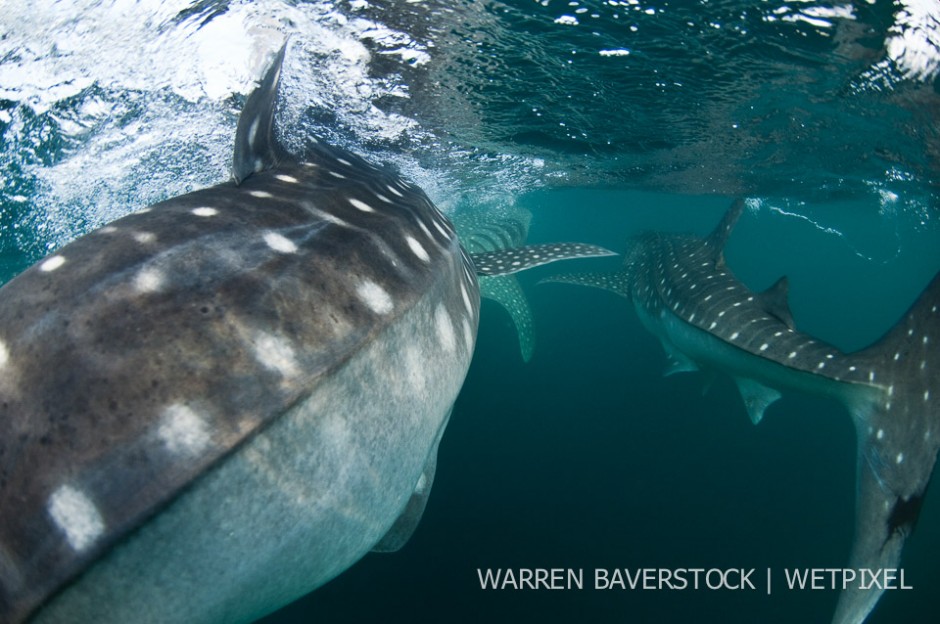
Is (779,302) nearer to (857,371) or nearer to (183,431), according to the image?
(857,371)

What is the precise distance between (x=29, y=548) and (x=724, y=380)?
16.1 m

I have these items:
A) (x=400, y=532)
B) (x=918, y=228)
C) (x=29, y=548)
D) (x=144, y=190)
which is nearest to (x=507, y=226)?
(x=144, y=190)

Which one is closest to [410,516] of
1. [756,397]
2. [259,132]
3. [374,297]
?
[374,297]

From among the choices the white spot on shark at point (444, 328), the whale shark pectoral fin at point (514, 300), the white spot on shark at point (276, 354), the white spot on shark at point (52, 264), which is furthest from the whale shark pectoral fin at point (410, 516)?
the whale shark pectoral fin at point (514, 300)

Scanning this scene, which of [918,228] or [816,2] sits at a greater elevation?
[816,2]

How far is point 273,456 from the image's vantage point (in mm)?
1306

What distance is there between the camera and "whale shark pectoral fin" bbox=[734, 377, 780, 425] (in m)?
5.71

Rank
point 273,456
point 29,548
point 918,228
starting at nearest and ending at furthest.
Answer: point 29,548, point 273,456, point 918,228

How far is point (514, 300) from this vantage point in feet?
36.8

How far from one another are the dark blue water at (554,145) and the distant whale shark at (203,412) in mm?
4807

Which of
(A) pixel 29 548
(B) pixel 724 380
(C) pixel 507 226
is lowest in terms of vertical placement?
(B) pixel 724 380

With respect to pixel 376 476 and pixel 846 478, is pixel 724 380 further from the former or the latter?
pixel 376 476

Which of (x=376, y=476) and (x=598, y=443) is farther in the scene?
(x=598, y=443)

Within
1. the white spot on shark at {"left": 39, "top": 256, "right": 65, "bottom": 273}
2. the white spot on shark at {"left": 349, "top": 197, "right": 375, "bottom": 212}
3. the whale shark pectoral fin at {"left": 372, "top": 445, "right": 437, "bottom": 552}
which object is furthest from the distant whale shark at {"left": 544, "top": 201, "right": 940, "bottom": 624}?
the white spot on shark at {"left": 39, "top": 256, "right": 65, "bottom": 273}
